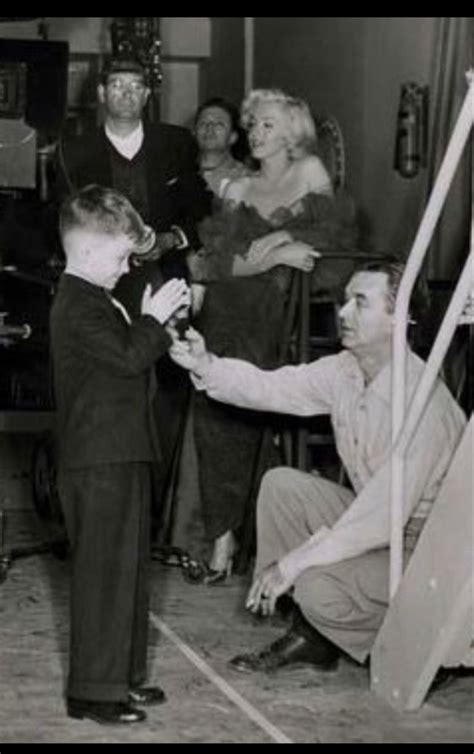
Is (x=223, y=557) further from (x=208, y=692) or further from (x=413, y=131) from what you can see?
(x=413, y=131)

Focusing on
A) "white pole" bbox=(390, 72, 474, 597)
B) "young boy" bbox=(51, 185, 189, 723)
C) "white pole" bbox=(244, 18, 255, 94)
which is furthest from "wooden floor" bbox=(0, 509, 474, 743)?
"white pole" bbox=(244, 18, 255, 94)

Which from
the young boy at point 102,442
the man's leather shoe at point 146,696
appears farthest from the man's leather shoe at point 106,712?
the man's leather shoe at point 146,696

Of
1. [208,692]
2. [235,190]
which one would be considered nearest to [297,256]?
[235,190]

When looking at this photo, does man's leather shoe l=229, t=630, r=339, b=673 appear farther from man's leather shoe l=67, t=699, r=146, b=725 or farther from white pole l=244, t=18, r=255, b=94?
white pole l=244, t=18, r=255, b=94

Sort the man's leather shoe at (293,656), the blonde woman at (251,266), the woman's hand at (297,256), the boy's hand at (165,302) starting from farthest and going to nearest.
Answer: the blonde woman at (251,266), the woman's hand at (297,256), the man's leather shoe at (293,656), the boy's hand at (165,302)

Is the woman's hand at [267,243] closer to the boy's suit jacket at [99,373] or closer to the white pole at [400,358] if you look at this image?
the white pole at [400,358]

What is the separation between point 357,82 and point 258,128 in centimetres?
257

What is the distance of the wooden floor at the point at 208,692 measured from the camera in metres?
3.99

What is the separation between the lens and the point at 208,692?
14.4ft

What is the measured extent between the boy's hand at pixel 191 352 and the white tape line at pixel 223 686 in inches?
30.6

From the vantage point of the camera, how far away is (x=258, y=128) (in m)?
6.01

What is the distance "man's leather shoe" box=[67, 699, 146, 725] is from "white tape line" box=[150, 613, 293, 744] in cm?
28

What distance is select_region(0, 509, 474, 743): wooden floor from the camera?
13.1 ft

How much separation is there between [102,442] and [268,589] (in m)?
0.74
